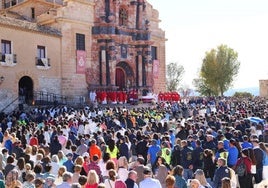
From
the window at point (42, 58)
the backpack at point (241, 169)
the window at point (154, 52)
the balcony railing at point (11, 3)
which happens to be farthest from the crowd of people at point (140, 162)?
the window at point (154, 52)

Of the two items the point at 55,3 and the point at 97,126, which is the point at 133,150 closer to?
the point at 97,126

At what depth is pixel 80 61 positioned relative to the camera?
117 feet

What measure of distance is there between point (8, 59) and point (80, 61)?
754 centimetres

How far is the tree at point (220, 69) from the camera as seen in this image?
6178cm

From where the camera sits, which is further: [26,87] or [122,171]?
[26,87]

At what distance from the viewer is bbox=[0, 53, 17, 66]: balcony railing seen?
29.5 metres

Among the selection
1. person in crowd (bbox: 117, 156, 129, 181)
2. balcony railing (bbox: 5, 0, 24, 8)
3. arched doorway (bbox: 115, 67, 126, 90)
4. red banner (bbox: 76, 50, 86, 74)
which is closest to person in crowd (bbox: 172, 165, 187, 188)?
person in crowd (bbox: 117, 156, 129, 181)

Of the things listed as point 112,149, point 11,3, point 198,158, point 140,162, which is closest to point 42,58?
point 11,3

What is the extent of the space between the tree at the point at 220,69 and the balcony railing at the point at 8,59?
38.1 metres

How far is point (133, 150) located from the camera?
45.7 ft

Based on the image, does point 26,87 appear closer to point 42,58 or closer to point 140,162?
point 42,58

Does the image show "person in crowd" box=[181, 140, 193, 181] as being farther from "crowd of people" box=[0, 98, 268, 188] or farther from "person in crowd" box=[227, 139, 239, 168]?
"person in crowd" box=[227, 139, 239, 168]

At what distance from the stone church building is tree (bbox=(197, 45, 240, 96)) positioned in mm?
18622

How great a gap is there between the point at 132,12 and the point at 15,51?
14.9 meters
